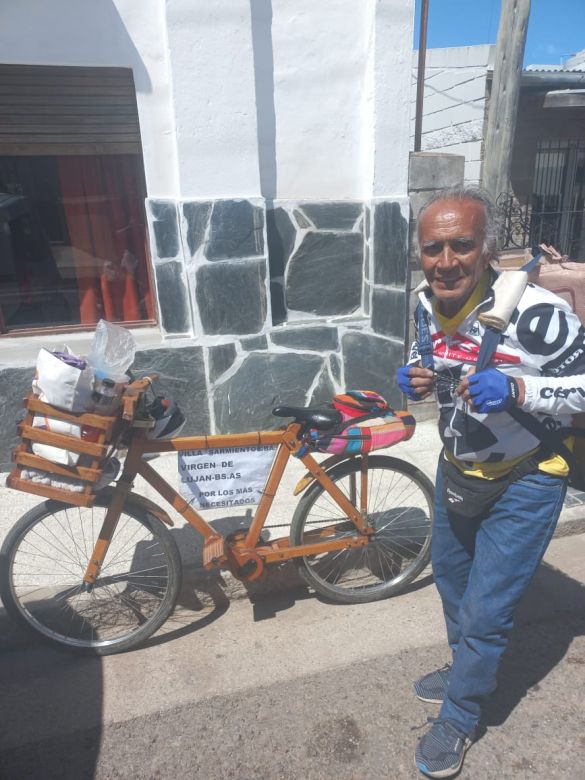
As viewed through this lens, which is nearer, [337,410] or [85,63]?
[337,410]

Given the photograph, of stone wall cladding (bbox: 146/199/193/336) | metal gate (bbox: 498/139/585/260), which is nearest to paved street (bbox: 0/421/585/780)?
stone wall cladding (bbox: 146/199/193/336)

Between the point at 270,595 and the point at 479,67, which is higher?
the point at 479,67

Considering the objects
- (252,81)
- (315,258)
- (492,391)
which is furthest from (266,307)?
(492,391)

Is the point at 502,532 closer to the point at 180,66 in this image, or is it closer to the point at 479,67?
the point at 180,66

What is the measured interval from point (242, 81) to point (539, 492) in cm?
Answer: 328

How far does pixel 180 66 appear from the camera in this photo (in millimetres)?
3756

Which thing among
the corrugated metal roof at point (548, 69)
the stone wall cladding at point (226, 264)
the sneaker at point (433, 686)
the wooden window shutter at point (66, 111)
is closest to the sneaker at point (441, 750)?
the sneaker at point (433, 686)

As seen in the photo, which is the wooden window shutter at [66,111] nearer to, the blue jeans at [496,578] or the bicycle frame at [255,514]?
the bicycle frame at [255,514]

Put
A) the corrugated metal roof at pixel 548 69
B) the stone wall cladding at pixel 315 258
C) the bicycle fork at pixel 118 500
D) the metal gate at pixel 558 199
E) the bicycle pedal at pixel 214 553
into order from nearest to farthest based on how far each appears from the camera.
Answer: the bicycle fork at pixel 118 500
the bicycle pedal at pixel 214 553
the stone wall cladding at pixel 315 258
the corrugated metal roof at pixel 548 69
the metal gate at pixel 558 199

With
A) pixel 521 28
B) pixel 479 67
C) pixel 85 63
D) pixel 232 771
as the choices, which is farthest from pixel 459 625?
pixel 479 67

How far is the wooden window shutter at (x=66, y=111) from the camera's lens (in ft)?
12.6

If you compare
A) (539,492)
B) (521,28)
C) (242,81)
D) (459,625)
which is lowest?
(459,625)

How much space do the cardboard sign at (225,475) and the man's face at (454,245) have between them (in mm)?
1157

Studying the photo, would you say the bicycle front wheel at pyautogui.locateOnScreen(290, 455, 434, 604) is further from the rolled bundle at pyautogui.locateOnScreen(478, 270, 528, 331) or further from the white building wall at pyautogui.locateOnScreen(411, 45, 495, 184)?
the white building wall at pyautogui.locateOnScreen(411, 45, 495, 184)
